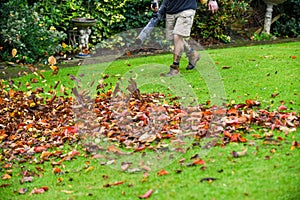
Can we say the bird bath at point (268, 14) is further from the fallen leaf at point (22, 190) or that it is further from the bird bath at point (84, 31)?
the fallen leaf at point (22, 190)

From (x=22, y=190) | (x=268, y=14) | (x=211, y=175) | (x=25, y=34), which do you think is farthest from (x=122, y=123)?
(x=268, y=14)

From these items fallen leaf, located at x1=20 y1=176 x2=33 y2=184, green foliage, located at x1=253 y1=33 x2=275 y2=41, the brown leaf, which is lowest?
green foliage, located at x1=253 y1=33 x2=275 y2=41

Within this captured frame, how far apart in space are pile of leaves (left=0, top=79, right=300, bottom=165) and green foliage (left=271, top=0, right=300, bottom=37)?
6.47 m

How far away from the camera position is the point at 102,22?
9.10 metres

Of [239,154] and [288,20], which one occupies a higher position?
[239,154]

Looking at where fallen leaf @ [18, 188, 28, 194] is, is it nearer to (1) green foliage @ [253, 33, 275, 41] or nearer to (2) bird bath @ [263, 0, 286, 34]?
(1) green foliage @ [253, 33, 275, 41]

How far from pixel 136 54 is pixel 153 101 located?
3903 millimetres

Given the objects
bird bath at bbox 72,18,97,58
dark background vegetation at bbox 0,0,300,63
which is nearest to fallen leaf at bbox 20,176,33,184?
dark background vegetation at bbox 0,0,300,63

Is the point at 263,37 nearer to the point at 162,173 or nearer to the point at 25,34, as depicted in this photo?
the point at 25,34

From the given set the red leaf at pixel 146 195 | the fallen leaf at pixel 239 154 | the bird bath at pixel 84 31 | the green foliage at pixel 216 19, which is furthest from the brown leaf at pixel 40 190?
the green foliage at pixel 216 19

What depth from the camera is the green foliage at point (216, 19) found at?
30.7ft

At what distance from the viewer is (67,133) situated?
13.0 feet

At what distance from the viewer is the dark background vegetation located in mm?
7723

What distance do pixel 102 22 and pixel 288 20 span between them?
15.2ft
